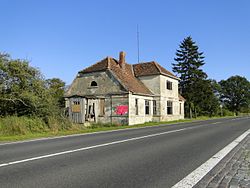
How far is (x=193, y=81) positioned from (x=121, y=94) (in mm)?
33993

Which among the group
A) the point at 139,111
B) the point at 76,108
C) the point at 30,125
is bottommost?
the point at 30,125

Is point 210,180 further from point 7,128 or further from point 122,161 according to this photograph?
point 7,128

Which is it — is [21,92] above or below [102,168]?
above

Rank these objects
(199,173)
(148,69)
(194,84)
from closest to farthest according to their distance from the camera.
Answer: (199,173) < (148,69) < (194,84)

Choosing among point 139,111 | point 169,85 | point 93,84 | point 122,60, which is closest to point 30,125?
point 93,84

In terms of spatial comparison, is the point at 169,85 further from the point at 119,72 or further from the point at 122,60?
the point at 119,72

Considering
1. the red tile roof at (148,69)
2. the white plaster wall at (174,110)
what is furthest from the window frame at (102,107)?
the white plaster wall at (174,110)

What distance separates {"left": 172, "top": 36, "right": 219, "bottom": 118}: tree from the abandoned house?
64.3ft

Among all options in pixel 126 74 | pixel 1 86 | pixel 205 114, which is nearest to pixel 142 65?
pixel 126 74

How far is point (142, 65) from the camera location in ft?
129

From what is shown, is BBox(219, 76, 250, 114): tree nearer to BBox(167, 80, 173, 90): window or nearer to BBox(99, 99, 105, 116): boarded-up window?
BBox(167, 80, 173, 90): window

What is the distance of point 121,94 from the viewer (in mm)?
29562

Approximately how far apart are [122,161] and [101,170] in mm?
1228

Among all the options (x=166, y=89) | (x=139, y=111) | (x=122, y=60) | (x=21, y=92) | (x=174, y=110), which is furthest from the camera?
(x=174, y=110)
